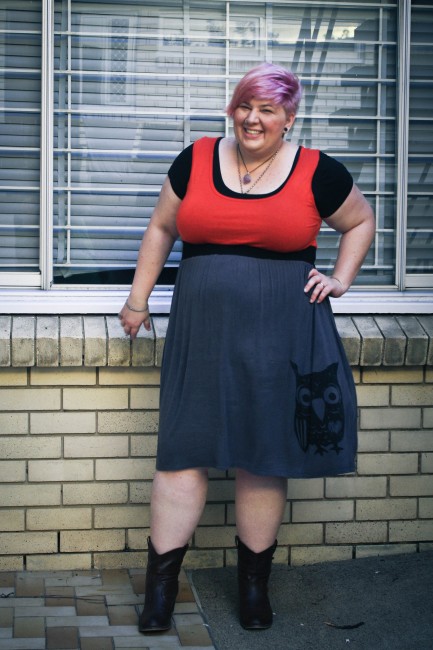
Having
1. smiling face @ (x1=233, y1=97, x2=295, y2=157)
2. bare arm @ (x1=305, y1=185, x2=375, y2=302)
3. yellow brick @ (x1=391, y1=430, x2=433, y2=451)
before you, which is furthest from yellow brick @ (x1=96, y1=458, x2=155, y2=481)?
smiling face @ (x1=233, y1=97, x2=295, y2=157)

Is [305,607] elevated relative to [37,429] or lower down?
lower down

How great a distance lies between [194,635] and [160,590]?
19 centimetres

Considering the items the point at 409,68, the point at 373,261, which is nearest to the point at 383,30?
the point at 409,68

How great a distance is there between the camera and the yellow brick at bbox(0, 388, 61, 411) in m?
4.23

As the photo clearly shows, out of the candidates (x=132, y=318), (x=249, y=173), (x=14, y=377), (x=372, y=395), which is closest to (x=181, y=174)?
(x=249, y=173)

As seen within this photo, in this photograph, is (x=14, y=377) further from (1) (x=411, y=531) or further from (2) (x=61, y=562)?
(1) (x=411, y=531)

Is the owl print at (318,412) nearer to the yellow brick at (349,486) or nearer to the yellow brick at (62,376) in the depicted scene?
the yellow brick at (349,486)

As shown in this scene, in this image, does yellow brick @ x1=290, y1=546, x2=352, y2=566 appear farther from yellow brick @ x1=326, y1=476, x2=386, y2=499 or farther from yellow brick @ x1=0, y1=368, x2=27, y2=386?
yellow brick @ x1=0, y1=368, x2=27, y2=386

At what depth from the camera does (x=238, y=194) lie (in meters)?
3.60

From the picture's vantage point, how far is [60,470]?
14.1ft

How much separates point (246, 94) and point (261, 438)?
3.76ft

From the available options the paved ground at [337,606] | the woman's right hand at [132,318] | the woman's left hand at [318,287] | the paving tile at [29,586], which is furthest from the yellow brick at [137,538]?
the woman's left hand at [318,287]

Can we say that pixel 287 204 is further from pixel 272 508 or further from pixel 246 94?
pixel 272 508

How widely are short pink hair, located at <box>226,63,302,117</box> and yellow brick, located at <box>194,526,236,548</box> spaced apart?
1.75 metres
